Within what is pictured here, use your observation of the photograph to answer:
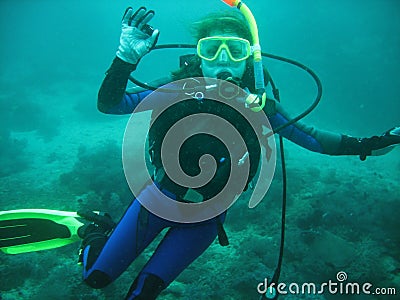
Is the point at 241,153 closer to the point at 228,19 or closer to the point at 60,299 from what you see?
the point at 228,19

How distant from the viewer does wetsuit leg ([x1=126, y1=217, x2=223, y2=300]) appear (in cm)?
287

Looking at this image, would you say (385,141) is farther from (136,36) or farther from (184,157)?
(136,36)

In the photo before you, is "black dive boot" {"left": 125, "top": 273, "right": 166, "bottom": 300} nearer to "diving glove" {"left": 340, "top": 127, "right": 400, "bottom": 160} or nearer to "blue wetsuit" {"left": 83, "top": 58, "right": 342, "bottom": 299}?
"blue wetsuit" {"left": 83, "top": 58, "right": 342, "bottom": 299}

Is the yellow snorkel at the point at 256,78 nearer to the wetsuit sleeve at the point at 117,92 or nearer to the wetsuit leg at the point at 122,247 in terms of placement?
the wetsuit sleeve at the point at 117,92

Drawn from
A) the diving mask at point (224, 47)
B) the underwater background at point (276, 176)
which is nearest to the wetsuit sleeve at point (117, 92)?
the diving mask at point (224, 47)

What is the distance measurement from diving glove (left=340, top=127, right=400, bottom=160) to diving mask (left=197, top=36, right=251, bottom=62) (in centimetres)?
160

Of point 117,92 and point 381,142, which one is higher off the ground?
point 117,92

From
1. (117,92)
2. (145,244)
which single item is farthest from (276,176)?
(117,92)

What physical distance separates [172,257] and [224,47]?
2.33 meters

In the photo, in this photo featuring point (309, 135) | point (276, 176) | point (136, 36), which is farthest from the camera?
point (276, 176)

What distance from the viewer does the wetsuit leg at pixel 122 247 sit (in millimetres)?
3051

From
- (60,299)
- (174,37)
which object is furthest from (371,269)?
(174,37)

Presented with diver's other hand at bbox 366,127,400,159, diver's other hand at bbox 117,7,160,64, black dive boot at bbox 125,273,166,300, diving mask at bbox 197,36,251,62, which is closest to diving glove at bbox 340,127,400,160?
diver's other hand at bbox 366,127,400,159

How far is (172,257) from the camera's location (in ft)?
9.84
